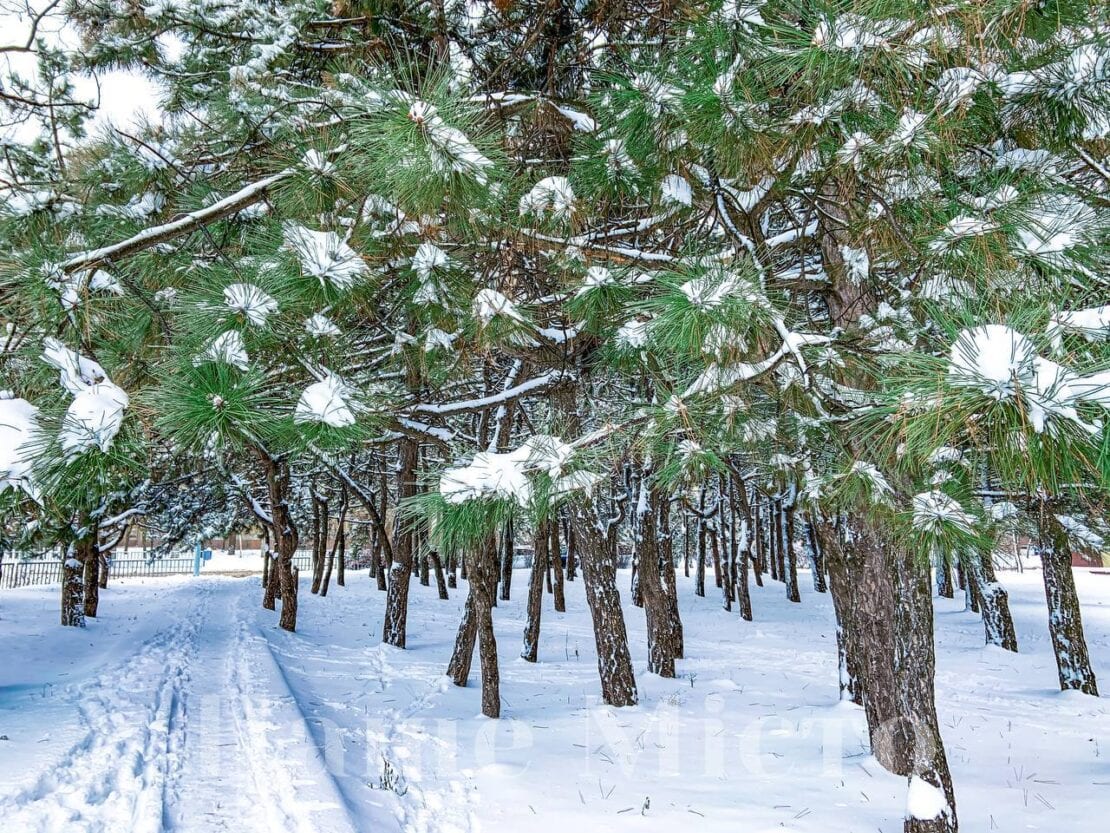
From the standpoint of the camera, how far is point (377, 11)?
14.8 feet

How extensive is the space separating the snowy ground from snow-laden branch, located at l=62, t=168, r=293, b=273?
2.72 m

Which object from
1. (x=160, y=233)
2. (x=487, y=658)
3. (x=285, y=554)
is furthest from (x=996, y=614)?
(x=160, y=233)

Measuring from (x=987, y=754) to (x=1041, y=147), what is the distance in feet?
15.0

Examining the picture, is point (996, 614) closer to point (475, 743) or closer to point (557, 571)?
point (557, 571)

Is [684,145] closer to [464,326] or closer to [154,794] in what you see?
[464,326]

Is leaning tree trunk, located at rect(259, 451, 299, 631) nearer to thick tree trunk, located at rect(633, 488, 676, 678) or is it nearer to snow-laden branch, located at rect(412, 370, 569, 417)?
thick tree trunk, located at rect(633, 488, 676, 678)

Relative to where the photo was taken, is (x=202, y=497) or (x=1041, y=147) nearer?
(x=1041, y=147)

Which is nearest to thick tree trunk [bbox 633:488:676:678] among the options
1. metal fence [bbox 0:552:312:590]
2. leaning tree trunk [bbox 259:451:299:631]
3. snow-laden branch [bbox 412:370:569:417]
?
snow-laden branch [bbox 412:370:569:417]

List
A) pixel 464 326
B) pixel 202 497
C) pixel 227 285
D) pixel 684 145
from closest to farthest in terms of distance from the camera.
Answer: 1. pixel 227 285
2. pixel 684 145
3. pixel 464 326
4. pixel 202 497

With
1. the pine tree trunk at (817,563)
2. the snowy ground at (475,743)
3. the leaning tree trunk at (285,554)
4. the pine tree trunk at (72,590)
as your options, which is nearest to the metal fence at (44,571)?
the leaning tree trunk at (285,554)

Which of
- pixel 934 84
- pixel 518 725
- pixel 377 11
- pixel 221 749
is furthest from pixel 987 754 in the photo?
pixel 377 11

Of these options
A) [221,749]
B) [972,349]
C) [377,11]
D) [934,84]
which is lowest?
[221,749]

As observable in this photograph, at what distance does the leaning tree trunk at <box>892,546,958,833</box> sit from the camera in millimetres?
3148

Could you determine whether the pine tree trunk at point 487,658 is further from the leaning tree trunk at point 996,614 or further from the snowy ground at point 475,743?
the leaning tree trunk at point 996,614
